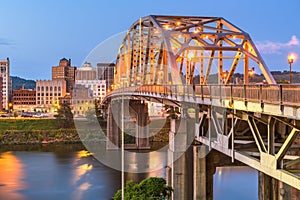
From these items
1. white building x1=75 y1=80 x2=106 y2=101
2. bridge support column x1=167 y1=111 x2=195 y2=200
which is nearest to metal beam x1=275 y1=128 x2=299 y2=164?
bridge support column x1=167 y1=111 x2=195 y2=200

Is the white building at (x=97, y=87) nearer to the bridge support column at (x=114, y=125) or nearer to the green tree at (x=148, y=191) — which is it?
the bridge support column at (x=114, y=125)

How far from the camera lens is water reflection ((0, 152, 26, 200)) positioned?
37791mm

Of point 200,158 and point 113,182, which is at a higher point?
point 200,158

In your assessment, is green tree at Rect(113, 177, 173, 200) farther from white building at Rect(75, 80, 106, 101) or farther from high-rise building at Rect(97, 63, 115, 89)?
high-rise building at Rect(97, 63, 115, 89)

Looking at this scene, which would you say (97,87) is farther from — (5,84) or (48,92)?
(5,84)

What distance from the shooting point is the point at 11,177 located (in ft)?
147

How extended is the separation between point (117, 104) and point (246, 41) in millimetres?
35046

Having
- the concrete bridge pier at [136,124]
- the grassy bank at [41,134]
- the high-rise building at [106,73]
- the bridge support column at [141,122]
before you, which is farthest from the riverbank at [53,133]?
the high-rise building at [106,73]

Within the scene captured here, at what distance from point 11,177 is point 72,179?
19.9 ft

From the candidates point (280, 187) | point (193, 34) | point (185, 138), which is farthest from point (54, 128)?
point (280, 187)

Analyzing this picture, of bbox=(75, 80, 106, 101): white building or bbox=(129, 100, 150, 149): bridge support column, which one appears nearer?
bbox=(129, 100, 150, 149): bridge support column

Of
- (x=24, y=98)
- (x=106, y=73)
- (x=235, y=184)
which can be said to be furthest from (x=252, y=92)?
(x=106, y=73)

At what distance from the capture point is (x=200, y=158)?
2253 centimetres

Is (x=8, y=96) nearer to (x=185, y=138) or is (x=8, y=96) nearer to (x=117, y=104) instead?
(x=117, y=104)
